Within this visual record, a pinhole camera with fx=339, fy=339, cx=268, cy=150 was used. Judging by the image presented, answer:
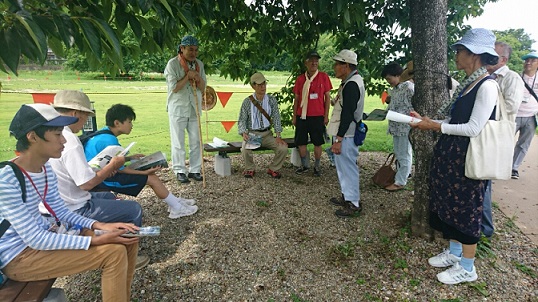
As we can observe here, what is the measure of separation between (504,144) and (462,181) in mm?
384

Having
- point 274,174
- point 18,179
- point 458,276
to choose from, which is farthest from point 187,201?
point 458,276

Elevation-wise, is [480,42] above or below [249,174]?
above

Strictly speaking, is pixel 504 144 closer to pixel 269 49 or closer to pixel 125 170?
pixel 125 170

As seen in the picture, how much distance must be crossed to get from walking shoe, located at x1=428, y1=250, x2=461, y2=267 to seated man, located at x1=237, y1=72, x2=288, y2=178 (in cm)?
282

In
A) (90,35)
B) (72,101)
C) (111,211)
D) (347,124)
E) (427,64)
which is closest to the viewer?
(90,35)

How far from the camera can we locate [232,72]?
6180mm

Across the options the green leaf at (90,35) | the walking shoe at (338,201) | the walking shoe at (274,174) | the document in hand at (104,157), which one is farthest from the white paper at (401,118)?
the walking shoe at (274,174)

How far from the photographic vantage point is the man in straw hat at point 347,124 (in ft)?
12.3

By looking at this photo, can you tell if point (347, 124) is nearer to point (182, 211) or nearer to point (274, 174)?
point (274, 174)

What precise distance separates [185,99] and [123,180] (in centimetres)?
208

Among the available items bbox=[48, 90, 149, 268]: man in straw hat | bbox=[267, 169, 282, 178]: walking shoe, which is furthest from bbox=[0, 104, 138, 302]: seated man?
bbox=[267, 169, 282, 178]: walking shoe

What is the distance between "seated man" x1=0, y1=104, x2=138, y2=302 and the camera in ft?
6.04

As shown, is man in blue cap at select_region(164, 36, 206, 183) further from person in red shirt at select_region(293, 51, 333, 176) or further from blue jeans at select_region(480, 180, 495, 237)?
blue jeans at select_region(480, 180, 495, 237)

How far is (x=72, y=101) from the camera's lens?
2709 millimetres
